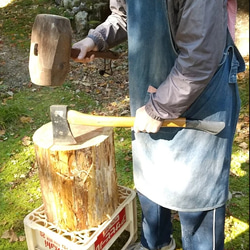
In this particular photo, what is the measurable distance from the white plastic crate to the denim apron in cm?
44

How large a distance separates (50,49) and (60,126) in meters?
0.45

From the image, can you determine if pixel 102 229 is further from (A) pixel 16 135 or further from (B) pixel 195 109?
(A) pixel 16 135

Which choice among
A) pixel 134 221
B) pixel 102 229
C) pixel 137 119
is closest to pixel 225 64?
pixel 137 119

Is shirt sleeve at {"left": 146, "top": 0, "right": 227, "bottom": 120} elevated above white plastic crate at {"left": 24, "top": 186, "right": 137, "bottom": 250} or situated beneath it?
elevated above

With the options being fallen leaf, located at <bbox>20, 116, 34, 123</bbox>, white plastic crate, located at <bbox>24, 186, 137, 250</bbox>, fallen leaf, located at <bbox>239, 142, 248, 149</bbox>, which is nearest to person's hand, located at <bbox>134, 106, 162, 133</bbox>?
white plastic crate, located at <bbox>24, 186, 137, 250</bbox>

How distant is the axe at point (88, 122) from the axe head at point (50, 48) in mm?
189

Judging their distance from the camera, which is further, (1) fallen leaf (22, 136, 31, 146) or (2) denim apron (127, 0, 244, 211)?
(1) fallen leaf (22, 136, 31, 146)

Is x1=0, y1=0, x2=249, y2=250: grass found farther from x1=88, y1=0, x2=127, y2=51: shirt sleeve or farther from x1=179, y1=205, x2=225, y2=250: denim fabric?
x1=88, y1=0, x2=127, y2=51: shirt sleeve

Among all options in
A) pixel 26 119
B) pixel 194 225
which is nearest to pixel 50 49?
pixel 194 225

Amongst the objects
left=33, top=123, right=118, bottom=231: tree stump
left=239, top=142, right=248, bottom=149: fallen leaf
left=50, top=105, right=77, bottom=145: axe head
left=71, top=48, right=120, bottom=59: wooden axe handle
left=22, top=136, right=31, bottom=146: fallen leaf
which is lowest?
left=239, top=142, right=248, bottom=149: fallen leaf

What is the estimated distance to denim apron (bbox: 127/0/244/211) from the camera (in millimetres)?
1677

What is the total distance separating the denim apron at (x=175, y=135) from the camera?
66.0 inches

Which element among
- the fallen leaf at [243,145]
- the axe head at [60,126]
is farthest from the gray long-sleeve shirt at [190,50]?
the fallen leaf at [243,145]

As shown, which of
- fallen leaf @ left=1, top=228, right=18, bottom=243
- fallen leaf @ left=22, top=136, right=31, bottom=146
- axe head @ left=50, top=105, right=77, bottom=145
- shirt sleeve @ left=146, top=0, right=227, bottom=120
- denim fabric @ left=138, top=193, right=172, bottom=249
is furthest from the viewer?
fallen leaf @ left=22, top=136, right=31, bottom=146
